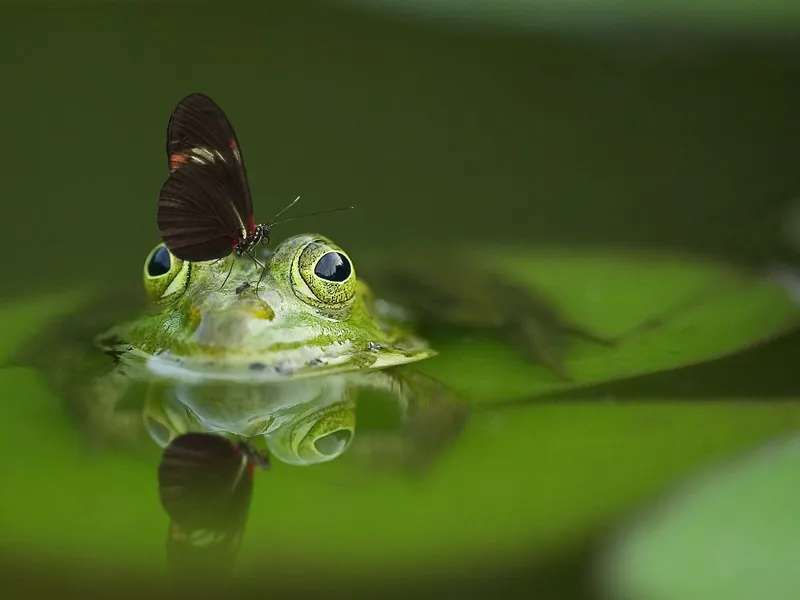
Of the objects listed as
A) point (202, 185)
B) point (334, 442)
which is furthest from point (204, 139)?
point (334, 442)

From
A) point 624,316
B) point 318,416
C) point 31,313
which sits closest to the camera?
point 318,416

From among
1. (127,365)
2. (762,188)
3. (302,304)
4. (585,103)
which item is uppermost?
(585,103)

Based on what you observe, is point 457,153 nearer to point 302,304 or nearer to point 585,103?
point 585,103

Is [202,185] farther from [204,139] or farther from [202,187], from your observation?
[204,139]

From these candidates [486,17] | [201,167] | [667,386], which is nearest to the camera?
[667,386]

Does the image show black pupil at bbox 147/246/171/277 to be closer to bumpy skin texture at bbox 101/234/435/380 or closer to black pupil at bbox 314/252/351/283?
bumpy skin texture at bbox 101/234/435/380

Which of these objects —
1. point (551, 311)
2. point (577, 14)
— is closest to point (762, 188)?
point (577, 14)
